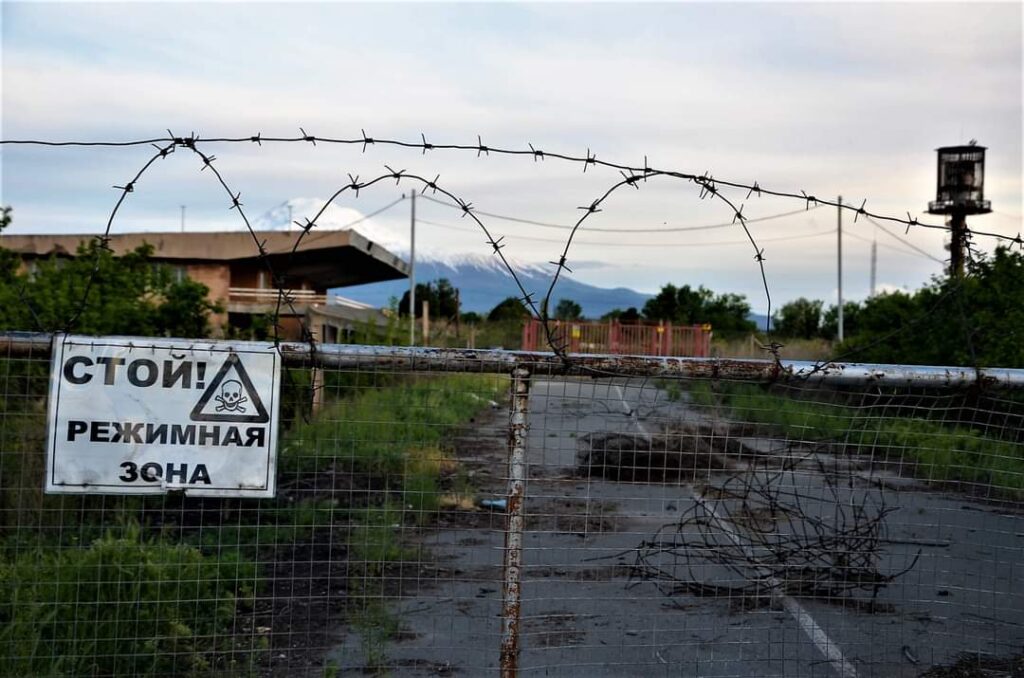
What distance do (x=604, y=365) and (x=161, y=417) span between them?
5.39 ft

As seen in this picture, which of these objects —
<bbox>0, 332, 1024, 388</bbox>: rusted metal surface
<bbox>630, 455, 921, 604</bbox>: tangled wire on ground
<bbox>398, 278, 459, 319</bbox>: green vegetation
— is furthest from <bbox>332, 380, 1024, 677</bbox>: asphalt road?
<bbox>398, 278, 459, 319</bbox>: green vegetation

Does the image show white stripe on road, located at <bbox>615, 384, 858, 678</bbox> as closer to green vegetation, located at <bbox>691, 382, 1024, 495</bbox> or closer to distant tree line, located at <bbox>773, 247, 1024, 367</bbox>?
green vegetation, located at <bbox>691, 382, 1024, 495</bbox>

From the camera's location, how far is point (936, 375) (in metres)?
4.07

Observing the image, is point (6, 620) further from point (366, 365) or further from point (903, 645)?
point (903, 645)

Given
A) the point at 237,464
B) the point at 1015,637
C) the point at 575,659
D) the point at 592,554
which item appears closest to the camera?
the point at 237,464

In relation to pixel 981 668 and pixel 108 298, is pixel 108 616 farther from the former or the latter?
pixel 108 298

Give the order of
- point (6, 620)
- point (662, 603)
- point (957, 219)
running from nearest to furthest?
1. point (6, 620)
2. point (662, 603)
3. point (957, 219)

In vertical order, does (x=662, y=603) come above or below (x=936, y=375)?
below

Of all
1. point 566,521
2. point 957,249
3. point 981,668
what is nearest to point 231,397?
point 957,249

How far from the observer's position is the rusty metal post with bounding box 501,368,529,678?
366 cm

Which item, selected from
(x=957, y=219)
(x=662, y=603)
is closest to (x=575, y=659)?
(x=662, y=603)

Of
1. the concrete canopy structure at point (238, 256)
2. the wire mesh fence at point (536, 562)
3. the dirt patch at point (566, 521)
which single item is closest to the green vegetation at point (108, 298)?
the wire mesh fence at point (536, 562)

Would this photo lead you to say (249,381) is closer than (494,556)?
Yes

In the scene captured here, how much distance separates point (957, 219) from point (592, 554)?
44.1 m
